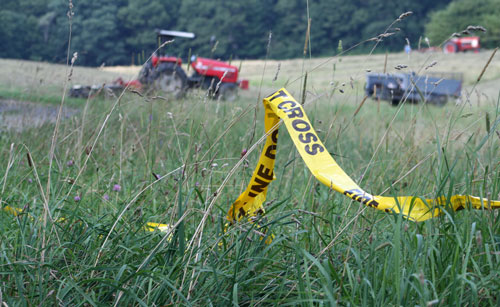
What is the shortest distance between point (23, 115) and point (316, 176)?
127 inches

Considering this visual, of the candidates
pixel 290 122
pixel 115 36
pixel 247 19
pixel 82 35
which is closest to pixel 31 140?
pixel 290 122

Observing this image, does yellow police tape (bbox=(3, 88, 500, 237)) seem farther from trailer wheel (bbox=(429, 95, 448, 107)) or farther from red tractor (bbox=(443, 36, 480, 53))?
red tractor (bbox=(443, 36, 480, 53))

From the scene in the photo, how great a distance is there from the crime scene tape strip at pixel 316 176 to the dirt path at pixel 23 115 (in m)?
2.78

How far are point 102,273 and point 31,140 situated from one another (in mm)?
2493

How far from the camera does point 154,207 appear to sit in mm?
2096

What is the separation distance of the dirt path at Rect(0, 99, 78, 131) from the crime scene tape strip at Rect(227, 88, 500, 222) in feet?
9.12

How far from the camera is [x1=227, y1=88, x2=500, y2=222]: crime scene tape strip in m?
1.46

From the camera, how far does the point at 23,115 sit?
402cm

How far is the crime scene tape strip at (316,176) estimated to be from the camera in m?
1.46

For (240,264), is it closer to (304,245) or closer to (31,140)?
(304,245)

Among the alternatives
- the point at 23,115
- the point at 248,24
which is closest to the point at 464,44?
the point at 248,24

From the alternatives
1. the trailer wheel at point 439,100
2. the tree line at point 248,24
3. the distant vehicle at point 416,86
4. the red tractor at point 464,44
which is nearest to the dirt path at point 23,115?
the distant vehicle at point 416,86

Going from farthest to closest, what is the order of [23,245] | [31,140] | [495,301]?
[31,140] → [23,245] → [495,301]

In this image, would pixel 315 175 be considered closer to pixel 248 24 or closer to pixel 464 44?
pixel 464 44
